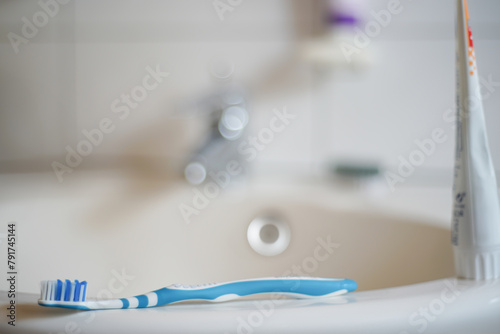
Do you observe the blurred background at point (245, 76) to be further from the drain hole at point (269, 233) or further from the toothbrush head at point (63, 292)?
the toothbrush head at point (63, 292)

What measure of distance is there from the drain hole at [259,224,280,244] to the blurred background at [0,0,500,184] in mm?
117

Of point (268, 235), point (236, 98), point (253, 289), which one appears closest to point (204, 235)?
point (268, 235)

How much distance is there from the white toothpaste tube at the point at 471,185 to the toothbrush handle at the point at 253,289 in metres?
0.13

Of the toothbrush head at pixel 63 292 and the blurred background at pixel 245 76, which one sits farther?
the blurred background at pixel 245 76

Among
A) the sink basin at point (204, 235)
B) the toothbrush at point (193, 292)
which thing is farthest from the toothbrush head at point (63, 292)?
the sink basin at point (204, 235)

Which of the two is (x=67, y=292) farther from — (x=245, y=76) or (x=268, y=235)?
(x=245, y=76)

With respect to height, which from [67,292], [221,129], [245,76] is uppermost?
[245,76]

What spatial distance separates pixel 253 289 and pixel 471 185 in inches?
9.1

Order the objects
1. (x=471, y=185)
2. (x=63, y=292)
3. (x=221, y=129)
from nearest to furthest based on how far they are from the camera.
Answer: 1. (x=63, y=292)
2. (x=471, y=185)
3. (x=221, y=129)

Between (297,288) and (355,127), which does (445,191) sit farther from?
(297,288)

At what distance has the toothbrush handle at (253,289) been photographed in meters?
0.32

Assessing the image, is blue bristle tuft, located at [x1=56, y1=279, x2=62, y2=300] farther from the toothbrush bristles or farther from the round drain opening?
the round drain opening

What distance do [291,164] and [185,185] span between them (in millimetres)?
183

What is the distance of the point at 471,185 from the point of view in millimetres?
414
